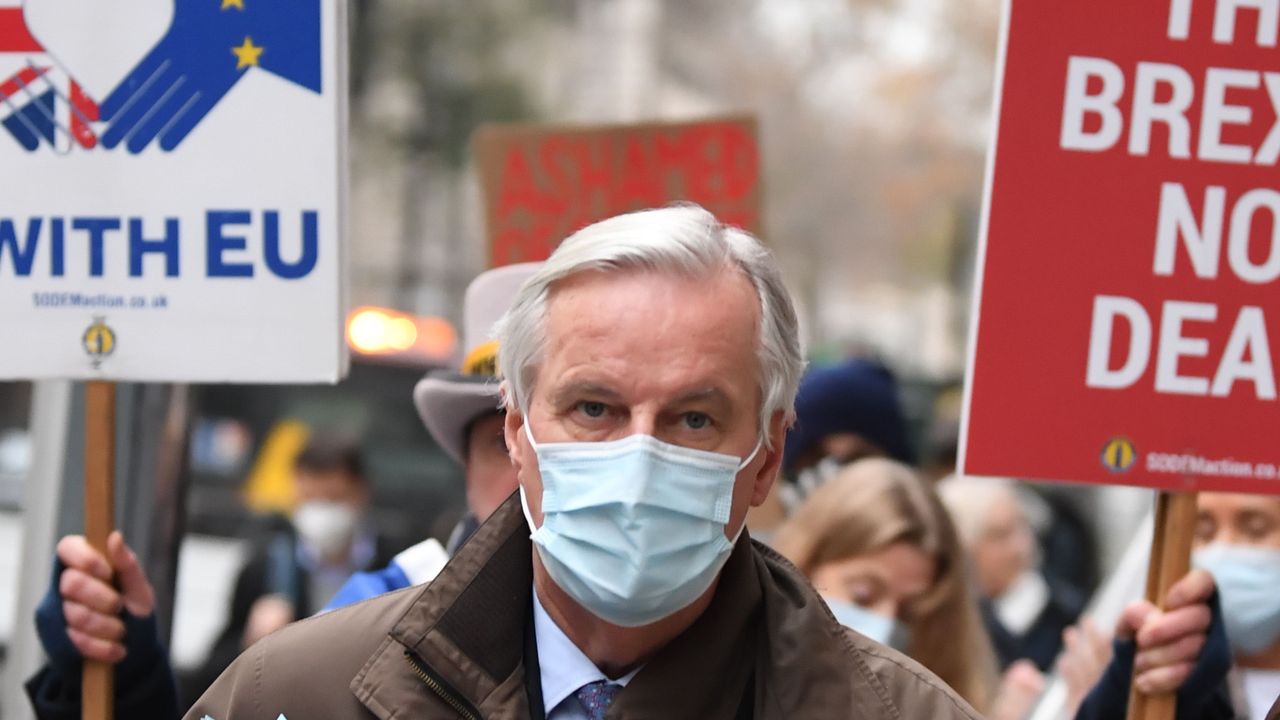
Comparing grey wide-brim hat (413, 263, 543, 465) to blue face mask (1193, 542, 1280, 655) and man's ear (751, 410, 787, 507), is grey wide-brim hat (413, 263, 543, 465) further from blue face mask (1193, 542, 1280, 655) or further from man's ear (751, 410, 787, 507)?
blue face mask (1193, 542, 1280, 655)

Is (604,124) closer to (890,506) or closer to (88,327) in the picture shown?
(890,506)

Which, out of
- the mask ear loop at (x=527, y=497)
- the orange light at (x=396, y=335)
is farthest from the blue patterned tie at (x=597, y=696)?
the orange light at (x=396, y=335)

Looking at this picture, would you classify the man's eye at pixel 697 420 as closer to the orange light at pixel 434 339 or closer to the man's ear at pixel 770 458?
the man's ear at pixel 770 458

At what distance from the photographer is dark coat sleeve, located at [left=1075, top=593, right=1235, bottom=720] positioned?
340 cm

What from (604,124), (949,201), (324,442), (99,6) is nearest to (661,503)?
(99,6)

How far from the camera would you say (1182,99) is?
3455mm

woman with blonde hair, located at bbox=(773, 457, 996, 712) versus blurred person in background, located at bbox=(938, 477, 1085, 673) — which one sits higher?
woman with blonde hair, located at bbox=(773, 457, 996, 712)

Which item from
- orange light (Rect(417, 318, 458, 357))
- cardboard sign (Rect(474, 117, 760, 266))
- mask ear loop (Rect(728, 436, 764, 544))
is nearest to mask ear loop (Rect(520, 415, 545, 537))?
mask ear loop (Rect(728, 436, 764, 544))

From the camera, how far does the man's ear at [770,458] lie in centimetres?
288

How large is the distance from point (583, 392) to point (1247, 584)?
7.36ft

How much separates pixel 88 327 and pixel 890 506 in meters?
2.07

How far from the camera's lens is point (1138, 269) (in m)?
3.45

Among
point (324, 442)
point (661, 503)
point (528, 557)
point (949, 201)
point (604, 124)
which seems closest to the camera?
point (661, 503)

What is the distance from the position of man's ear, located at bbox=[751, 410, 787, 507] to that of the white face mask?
684 centimetres
